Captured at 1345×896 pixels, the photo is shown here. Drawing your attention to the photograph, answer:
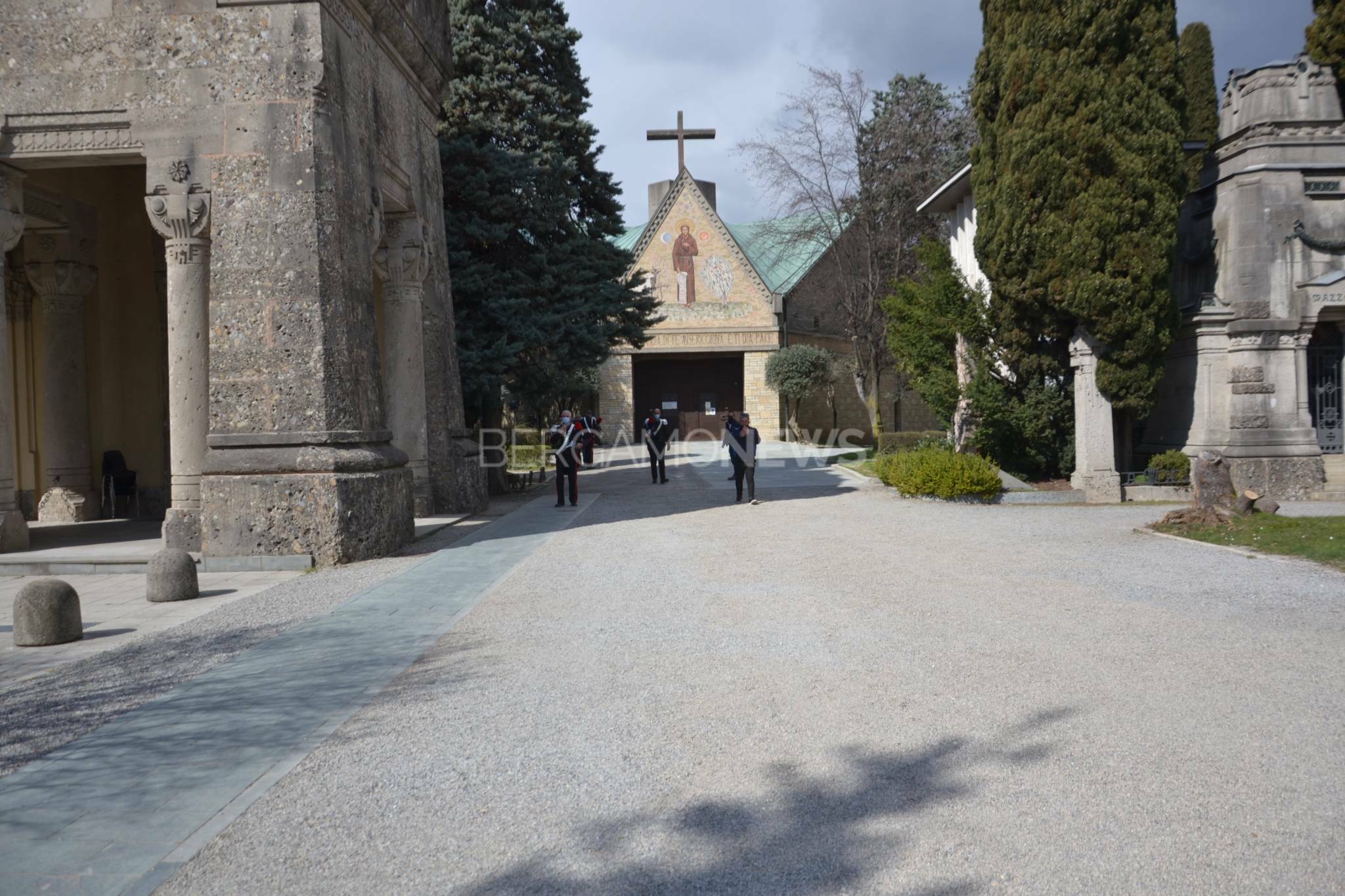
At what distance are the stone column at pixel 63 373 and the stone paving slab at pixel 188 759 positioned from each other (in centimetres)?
972

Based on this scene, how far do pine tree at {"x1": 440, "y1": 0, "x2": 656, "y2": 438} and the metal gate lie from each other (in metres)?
12.8

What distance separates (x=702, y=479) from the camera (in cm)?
2172

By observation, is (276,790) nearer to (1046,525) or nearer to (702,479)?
(1046,525)

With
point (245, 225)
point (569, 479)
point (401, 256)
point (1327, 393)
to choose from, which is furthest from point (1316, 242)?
point (245, 225)

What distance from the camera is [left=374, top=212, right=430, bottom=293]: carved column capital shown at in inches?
542

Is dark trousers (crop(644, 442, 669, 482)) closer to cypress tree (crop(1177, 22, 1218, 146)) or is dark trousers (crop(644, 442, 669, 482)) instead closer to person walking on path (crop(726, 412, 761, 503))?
person walking on path (crop(726, 412, 761, 503))

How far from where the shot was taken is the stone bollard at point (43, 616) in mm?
6625

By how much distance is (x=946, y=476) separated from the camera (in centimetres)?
1540

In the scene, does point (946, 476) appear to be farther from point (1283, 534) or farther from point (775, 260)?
point (775, 260)

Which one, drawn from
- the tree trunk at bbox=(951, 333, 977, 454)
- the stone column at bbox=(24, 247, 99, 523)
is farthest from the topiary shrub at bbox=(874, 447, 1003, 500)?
the stone column at bbox=(24, 247, 99, 523)

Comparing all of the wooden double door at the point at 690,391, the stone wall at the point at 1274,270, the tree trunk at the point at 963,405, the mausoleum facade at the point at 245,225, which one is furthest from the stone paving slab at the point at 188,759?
the wooden double door at the point at 690,391

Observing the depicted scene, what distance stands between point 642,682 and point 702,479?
1643 cm

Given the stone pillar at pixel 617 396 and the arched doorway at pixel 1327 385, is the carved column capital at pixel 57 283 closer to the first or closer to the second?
the arched doorway at pixel 1327 385

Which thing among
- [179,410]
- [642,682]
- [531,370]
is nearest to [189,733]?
[642,682]
